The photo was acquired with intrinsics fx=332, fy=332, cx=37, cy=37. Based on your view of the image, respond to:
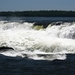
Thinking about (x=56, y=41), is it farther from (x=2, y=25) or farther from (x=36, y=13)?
(x=36, y=13)

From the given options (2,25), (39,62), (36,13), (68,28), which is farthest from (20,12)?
(39,62)

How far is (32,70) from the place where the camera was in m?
22.9

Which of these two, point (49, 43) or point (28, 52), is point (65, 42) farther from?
point (28, 52)

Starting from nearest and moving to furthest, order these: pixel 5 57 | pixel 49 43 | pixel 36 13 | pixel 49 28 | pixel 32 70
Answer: pixel 32 70 → pixel 5 57 → pixel 49 43 → pixel 49 28 → pixel 36 13

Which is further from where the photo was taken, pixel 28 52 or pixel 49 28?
pixel 49 28

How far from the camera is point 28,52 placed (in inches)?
1173

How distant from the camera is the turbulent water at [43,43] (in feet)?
93.1

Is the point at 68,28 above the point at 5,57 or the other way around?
above

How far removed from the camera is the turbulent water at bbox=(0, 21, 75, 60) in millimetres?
28391

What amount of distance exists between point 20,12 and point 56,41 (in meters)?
130

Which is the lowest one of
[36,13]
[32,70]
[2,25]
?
[32,70]

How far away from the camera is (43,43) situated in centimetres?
3222

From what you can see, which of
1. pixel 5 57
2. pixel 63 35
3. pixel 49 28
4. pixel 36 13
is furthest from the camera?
pixel 36 13

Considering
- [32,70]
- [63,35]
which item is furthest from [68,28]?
[32,70]
